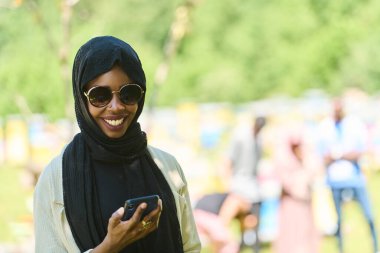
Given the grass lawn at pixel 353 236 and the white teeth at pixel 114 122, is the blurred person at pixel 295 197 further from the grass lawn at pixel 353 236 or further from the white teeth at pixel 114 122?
the white teeth at pixel 114 122

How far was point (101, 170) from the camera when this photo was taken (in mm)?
2260

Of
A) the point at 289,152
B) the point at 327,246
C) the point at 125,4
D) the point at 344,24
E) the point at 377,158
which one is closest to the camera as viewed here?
the point at 289,152

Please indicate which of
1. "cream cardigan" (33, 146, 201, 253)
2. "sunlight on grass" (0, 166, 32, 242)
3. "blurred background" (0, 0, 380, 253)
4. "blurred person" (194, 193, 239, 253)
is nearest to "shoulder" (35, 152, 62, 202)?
"cream cardigan" (33, 146, 201, 253)

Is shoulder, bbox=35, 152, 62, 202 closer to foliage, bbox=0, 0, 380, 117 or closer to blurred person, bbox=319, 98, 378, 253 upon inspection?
blurred person, bbox=319, 98, 378, 253

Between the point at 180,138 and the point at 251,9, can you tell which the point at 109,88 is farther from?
the point at 251,9

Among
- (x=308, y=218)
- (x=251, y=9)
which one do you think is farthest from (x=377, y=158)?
(x=251, y=9)

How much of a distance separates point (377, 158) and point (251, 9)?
2095 cm

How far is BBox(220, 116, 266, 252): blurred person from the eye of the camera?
338 inches

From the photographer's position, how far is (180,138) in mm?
23578

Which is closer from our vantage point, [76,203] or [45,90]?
[76,203]

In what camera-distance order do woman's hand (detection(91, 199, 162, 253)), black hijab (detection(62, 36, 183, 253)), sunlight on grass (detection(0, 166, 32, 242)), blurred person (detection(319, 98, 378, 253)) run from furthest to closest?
1. sunlight on grass (detection(0, 166, 32, 242))
2. blurred person (detection(319, 98, 378, 253))
3. black hijab (detection(62, 36, 183, 253))
4. woman's hand (detection(91, 199, 162, 253))

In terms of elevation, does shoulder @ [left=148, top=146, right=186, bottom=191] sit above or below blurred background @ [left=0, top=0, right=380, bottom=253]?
below

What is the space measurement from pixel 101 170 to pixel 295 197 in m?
6.04

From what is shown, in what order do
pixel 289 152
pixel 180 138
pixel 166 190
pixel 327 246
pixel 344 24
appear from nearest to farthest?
pixel 166 190 → pixel 289 152 → pixel 327 246 → pixel 180 138 → pixel 344 24
